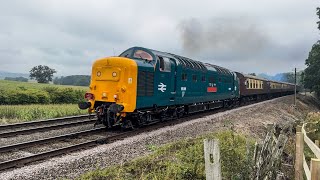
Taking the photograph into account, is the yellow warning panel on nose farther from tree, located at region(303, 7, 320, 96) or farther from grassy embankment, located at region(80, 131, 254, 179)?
tree, located at region(303, 7, 320, 96)

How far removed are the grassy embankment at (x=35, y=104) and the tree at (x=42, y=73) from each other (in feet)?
175

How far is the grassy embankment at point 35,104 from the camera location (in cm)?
1851

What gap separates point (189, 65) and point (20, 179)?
12147 mm

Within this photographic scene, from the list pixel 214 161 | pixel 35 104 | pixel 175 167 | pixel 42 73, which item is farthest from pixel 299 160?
pixel 42 73

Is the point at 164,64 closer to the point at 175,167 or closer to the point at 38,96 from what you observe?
the point at 175,167

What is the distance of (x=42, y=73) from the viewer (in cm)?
8088

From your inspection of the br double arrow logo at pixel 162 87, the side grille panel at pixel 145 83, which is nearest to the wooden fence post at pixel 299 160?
the side grille panel at pixel 145 83

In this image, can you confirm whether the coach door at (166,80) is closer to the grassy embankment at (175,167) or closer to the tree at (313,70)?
the grassy embankment at (175,167)

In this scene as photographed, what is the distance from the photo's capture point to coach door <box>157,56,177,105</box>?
47.1 feet

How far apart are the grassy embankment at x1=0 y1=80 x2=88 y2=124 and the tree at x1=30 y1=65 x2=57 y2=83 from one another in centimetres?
5329

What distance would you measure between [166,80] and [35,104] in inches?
597

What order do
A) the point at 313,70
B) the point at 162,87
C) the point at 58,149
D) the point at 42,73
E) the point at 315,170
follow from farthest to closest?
the point at 42,73 → the point at 313,70 → the point at 162,87 → the point at 58,149 → the point at 315,170

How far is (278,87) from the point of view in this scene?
5606 cm

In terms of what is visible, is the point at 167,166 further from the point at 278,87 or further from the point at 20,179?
the point at 278,87
